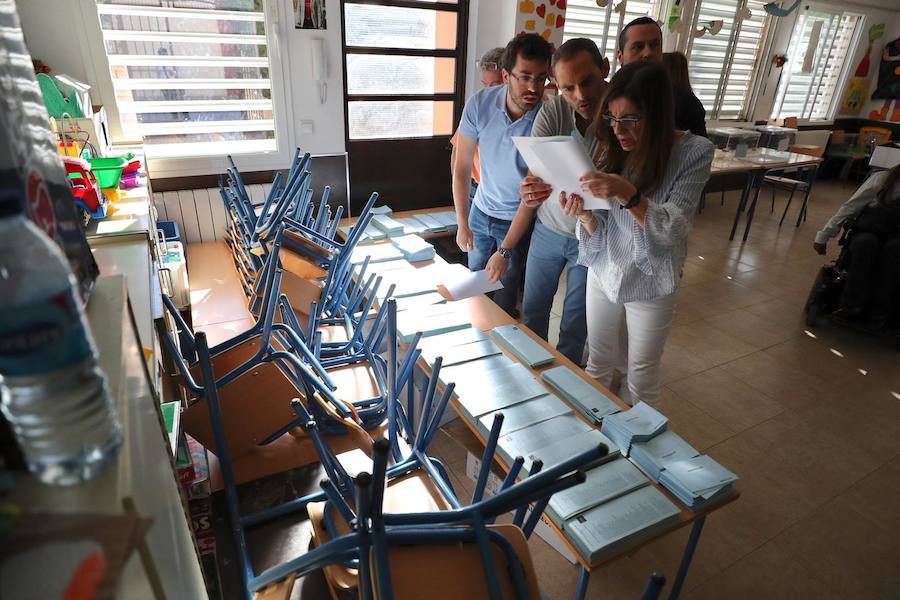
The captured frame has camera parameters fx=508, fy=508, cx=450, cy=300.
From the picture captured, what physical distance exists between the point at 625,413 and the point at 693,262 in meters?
3.79

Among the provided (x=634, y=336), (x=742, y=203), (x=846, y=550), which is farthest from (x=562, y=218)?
(x=742, y=203)

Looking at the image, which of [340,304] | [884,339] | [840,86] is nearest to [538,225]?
[340,304]

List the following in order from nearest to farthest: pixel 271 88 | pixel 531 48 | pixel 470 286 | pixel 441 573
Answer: pixel 441 573 → pixel 531 48 → pixel 470 286 → pixel 271 88

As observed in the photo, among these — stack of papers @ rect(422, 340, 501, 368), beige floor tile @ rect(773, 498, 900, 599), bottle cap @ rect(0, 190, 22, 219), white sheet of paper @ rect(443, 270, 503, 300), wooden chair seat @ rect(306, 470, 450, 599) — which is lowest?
beige floor tile @ rect(773, 498, 900, 599)

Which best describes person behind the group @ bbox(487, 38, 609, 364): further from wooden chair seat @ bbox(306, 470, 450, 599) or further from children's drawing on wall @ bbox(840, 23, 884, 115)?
children's drawing on wall @ bbox(840, 23, 884, 115)

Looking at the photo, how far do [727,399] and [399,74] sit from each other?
3.25 metres

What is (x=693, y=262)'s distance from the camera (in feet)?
15.8

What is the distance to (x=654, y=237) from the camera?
164 cm

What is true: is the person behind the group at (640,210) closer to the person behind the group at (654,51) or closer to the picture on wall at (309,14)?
the person behind the group at (654,51)

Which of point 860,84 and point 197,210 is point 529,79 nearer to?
point 197,210

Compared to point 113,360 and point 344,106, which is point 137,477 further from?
point 344,106

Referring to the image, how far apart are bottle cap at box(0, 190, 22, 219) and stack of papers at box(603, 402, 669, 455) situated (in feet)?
4.82

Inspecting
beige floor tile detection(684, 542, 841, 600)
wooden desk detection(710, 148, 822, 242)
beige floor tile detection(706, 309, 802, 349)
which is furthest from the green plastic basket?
wooden desk detection(710, 148, 822, 242)

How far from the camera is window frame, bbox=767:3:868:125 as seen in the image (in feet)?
23.5
